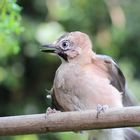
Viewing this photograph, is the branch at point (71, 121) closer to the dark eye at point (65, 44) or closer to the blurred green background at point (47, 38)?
the dark eye at point (65, 44)

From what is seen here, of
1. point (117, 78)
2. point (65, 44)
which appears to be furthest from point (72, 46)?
point (117, 78)

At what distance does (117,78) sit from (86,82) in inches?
8.1

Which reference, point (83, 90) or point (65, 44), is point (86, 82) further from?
point (65, 44)

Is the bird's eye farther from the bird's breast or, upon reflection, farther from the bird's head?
the bird's breast

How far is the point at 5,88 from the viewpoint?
6344 mm

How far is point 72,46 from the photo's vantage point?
3.78 m

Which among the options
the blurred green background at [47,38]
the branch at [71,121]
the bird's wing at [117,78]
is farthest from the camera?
the blurred green background at [47,38]

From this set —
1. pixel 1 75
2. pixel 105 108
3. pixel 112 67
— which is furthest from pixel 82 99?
pixel 1 75

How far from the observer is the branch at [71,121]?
117 inches

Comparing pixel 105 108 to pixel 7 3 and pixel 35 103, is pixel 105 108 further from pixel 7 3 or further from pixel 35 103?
pixel 35 103

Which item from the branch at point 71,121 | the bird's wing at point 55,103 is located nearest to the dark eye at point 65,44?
the bird's wing at point 55,103

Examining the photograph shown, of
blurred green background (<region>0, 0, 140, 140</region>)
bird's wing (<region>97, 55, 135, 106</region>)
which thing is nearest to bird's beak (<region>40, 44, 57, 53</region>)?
bird's wing (<region>97, 55, 135, 106</region>)

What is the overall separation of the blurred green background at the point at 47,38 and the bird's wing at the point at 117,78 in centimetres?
207

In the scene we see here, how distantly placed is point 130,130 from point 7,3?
3.06 feet
